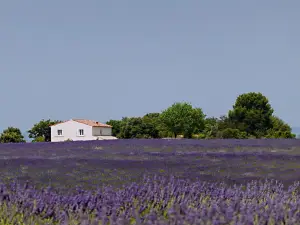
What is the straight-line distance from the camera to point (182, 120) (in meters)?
78.1

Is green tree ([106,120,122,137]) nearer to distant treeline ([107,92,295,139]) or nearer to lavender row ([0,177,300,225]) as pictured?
distant treeline ([107,92,295,139])

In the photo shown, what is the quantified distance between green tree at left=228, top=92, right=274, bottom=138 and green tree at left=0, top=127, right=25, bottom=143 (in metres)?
26.3

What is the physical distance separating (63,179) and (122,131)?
207 feet

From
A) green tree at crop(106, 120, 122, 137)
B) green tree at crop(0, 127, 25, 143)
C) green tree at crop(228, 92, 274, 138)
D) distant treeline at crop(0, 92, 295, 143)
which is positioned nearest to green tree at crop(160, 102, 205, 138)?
distant treeline at crop(0, 92, 295, 143)

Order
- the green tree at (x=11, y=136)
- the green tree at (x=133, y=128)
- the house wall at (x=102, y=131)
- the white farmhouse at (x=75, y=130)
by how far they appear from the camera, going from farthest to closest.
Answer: the house wall at (x=102, y=131)
the white farmhouse at (x=75, y=130)
the green tree at (x=133, y=128)
the green tree at (x=11, y=136)

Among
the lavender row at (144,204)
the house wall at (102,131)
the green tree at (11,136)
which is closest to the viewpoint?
the lavender row at (144,204)

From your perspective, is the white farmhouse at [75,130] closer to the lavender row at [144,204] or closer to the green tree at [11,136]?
the green tree at [11,136]

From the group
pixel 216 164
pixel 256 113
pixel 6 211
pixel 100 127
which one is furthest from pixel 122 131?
pixel 6 211

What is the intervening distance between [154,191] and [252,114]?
62.2 metres

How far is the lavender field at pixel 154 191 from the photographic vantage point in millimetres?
4658

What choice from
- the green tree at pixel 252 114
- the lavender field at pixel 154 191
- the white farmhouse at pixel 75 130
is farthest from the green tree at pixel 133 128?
the lavender field at pixel 154 191

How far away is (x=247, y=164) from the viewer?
1036 cm

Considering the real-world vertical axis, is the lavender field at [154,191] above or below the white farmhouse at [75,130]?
below

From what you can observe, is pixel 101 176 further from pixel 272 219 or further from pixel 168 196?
pixel 272 219
